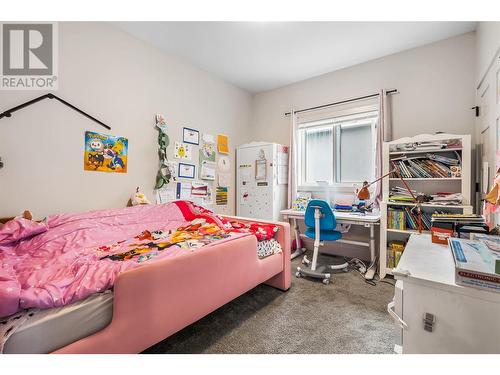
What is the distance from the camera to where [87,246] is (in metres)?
1.62

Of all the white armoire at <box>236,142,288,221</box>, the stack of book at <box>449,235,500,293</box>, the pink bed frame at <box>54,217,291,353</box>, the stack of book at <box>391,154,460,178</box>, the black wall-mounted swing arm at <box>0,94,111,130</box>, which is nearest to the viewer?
the stack of book at <box>449,235,500,293</box>

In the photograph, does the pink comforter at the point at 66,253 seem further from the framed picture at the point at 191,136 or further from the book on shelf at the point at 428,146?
the book on shelf at the point at 428,146

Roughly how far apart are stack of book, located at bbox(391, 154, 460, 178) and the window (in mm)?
622

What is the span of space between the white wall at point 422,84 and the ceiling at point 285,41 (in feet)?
0.38

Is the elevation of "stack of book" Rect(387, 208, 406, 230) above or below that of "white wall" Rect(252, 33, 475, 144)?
below

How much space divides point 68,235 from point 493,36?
348 cm

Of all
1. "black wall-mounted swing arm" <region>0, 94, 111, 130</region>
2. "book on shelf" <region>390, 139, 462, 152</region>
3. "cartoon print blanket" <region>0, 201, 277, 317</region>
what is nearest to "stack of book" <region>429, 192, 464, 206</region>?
"book on shelf" <region>390, 139, 462, 152</region>

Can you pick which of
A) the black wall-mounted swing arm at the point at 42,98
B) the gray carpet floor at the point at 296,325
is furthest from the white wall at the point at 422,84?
the black wall-mounted swing arm at the point at 42,98

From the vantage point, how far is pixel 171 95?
2.87m

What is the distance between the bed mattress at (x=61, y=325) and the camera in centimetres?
84

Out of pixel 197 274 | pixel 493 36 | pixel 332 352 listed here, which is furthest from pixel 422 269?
pixel 493 36

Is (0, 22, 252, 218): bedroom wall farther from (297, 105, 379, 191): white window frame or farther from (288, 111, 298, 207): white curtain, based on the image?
(297, 105, 379, 191): white window frame

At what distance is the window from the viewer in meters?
3.17

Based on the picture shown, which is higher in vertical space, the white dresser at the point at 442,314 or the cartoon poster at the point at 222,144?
the cartoon poster at the point at 222,144
